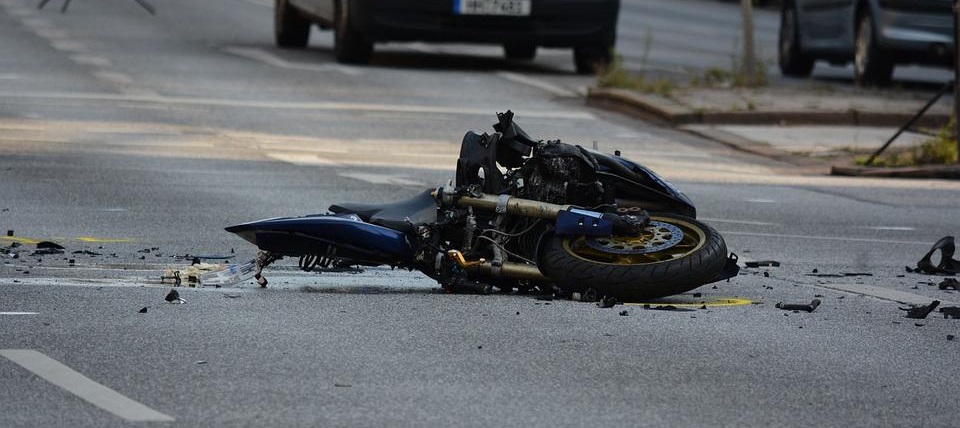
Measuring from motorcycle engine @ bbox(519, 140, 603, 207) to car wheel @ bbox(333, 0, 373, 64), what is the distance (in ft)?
47.4

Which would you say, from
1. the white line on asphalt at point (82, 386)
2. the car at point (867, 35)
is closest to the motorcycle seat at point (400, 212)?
the white line on asphalt at point (82, 386)

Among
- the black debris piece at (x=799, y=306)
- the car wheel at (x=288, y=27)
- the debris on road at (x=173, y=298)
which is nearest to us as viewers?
the debris on road at (x=173, y=298)

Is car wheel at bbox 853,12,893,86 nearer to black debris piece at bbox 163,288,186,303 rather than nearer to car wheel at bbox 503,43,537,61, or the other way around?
car wheel at bbox 503,43,537,61

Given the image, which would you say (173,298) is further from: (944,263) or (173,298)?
(944,263)

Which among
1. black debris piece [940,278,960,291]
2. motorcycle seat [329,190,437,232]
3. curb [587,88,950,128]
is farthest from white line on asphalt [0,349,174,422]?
curb [587,88,950,128]

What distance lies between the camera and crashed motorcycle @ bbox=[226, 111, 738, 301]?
851 centimetres

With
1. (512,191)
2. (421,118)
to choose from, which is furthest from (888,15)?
(512,191)

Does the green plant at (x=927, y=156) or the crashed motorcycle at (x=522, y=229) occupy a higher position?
the crashed motorcycle at (x=522, y=229)

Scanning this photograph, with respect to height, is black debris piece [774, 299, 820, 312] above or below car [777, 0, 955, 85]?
below

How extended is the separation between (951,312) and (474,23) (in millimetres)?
14445

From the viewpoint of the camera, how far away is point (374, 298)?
866 cm

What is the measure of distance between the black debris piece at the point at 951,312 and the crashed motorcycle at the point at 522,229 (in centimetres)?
90

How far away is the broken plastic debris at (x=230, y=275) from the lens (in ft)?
29.4

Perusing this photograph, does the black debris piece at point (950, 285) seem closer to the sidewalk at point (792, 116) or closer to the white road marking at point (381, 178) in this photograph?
the white road marking at point (381, 178)
